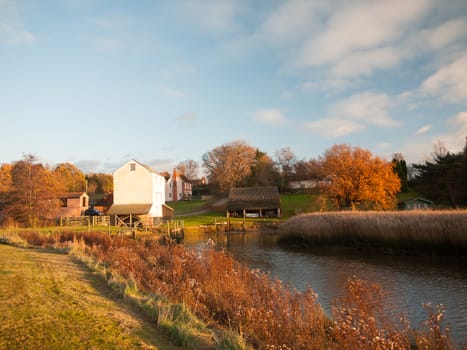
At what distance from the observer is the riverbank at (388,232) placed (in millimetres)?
19609

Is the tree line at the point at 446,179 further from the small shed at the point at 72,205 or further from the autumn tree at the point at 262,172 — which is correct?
the small shed at the point at 72,205

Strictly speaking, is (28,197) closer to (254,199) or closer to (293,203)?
(254,199)

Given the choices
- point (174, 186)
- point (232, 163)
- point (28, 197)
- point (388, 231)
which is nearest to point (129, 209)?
point (28, 197)

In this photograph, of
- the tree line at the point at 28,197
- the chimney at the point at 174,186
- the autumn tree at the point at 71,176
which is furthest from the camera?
the autumn tree at the point at 71,176

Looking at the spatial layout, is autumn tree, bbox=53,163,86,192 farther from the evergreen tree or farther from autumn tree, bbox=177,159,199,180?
the evergreen tree

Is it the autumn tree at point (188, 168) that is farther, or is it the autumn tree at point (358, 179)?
the autumn tree at point (188, 168)

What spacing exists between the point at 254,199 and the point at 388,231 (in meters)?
35.8

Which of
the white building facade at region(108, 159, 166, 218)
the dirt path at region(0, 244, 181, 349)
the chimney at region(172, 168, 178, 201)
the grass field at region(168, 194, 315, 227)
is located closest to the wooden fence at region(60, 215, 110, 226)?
the white building facade at region(108, 159, 166, 218)

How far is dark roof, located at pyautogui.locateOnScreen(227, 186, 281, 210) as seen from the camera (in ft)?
187

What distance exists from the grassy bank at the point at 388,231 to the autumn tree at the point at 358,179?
1150 cm

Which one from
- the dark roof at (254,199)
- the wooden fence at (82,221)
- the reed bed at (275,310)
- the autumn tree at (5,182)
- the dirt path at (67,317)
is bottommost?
the reed bed at (275,310)

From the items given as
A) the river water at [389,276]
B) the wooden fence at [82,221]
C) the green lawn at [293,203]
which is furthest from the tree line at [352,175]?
the wooden fence at [82,221]

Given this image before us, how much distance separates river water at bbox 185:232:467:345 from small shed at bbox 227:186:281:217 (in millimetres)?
31251

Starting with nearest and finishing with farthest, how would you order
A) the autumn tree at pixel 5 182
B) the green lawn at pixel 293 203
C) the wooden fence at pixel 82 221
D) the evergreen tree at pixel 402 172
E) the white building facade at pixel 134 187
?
the wooden fence at pixel 82 221, the autumn tree at pixel 5 182, the white building facade at pixel 134 187, the green lawn at pixel 293 203, the evergreen tree at pixel 402 172
